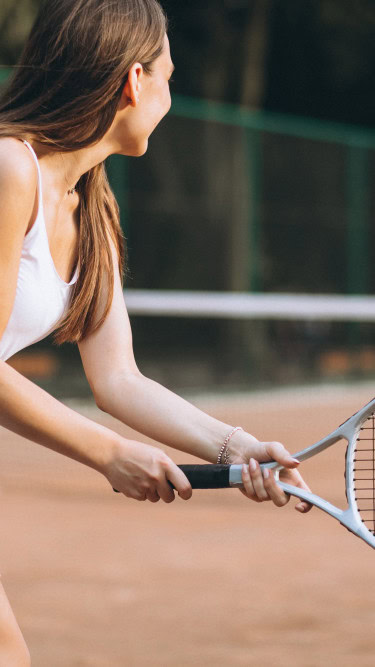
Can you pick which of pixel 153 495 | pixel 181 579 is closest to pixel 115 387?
pixel 153 495

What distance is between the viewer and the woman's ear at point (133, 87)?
92.9 inches

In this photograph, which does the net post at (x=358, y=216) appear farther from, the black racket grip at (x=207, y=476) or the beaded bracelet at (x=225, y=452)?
the black racket grip at (x=207, y=476)

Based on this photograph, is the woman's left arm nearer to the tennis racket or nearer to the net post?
the tennis racket

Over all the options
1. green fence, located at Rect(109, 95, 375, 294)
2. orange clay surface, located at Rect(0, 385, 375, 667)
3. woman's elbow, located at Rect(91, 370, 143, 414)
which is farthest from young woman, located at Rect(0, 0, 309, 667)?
green fence, located at Rect(109, 95, 375, 294)

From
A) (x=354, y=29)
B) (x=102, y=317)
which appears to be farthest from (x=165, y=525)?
(x=354, y=29)

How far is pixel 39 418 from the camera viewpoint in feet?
7.47

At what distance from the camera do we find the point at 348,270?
12.5m

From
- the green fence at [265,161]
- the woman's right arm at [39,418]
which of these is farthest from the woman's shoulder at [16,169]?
the green fence at [265,161]

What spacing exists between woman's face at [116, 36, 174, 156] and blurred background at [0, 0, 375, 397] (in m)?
7.71

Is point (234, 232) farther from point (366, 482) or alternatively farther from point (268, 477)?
point (268, 477)

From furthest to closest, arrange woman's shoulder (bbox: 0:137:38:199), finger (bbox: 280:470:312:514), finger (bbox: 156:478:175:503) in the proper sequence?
1. finger (bbox: 280:470:312:514)
2. finger (bbox: 156:478:175:503)
3. woman's shoulder (bbox: 0:137:38:199)

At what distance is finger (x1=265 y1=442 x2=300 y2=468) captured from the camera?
94.1 inches

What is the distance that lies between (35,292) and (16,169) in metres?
0.25

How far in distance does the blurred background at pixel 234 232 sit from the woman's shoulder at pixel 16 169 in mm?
7899
